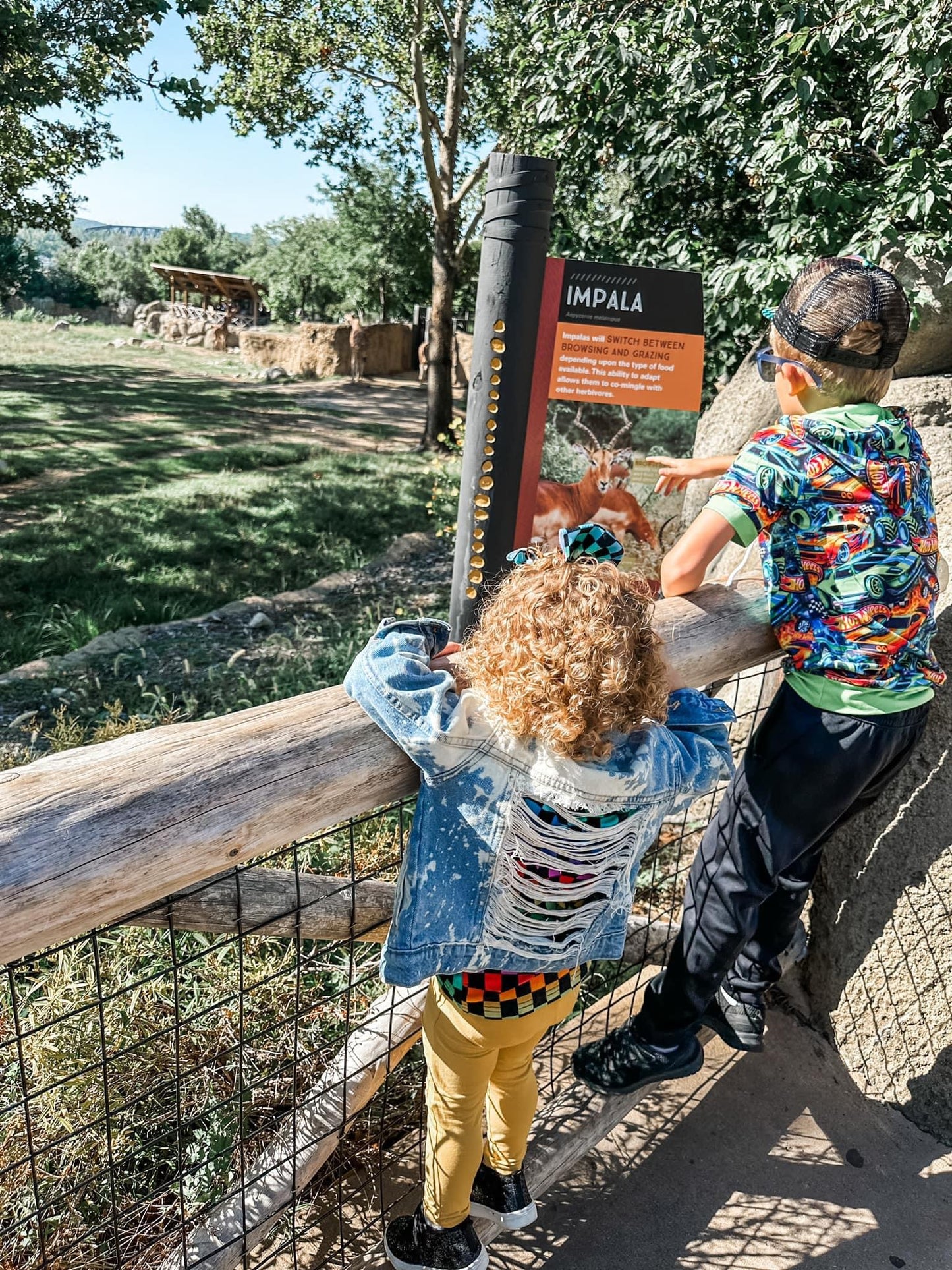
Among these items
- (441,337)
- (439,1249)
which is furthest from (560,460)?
(441,337)

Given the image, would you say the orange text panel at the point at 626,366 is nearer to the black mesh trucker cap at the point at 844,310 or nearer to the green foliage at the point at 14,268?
the black mesh trucker cap at the point at 844,310

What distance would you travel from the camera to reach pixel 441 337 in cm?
1255

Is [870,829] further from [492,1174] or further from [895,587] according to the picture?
[492,1174]

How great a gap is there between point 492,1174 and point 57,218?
10.6 meters

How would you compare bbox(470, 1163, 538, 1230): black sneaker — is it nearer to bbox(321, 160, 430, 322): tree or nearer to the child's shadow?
the child's shadow

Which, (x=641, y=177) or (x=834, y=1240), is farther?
(x=641, y=177)

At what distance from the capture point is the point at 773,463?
168cm

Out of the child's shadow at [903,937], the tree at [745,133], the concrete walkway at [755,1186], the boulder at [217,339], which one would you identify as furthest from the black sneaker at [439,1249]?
the boulder at [217,339]

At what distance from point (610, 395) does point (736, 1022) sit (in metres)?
1.94

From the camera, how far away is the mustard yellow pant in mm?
1636

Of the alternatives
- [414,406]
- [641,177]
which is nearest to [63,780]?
[641,177]

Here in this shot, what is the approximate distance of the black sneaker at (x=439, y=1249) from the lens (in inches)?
69.3

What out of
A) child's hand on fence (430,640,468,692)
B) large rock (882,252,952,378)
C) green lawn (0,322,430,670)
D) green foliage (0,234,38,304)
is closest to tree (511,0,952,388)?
large rock (882,252,952,378)

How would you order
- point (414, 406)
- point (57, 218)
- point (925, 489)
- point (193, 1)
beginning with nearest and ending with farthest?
point (925, 489), point (193, 1), point (57, 218), point (414, 406)
